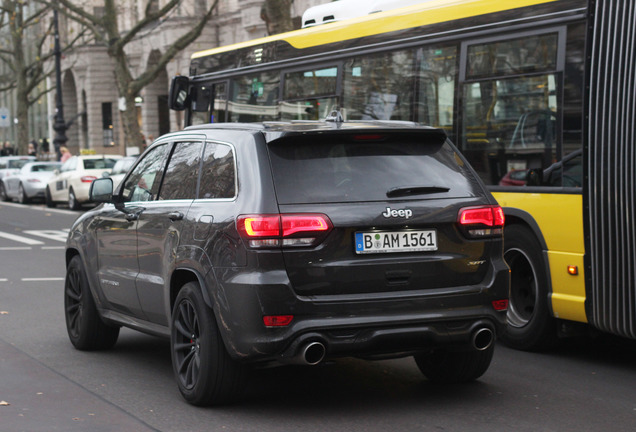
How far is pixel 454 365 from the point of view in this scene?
23.1ft

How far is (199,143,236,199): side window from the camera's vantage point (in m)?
6.38

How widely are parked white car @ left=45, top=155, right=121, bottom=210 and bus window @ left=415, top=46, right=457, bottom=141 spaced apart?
829 inches

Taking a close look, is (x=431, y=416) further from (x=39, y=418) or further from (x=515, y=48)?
(x=515, y=48)

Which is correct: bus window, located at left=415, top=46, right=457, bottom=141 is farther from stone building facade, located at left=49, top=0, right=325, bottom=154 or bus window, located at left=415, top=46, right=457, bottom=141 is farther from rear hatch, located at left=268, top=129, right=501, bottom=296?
stone building facade, located at left=49, top=0, right=325, bottom=154

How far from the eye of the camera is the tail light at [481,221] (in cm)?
635

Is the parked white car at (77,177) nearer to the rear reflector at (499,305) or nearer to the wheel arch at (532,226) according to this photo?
the wheel arch at (532,226)

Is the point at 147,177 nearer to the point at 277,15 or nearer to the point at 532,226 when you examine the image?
the point at 532,226

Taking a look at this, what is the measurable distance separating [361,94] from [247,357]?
16.7 feet

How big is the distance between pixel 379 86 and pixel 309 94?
1390 millimetres

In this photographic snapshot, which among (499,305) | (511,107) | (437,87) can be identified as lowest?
(499,305)

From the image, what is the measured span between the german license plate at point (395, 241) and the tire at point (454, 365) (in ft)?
3.21

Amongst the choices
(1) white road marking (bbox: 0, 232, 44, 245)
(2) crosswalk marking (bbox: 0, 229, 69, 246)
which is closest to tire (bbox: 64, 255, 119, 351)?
(2) crosswalk marking (bbox: 0, 229, 69, 246)

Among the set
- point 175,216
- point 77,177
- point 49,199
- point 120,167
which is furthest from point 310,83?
point 49,199

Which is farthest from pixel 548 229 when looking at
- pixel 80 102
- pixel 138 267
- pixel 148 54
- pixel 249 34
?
pixel 80 102
